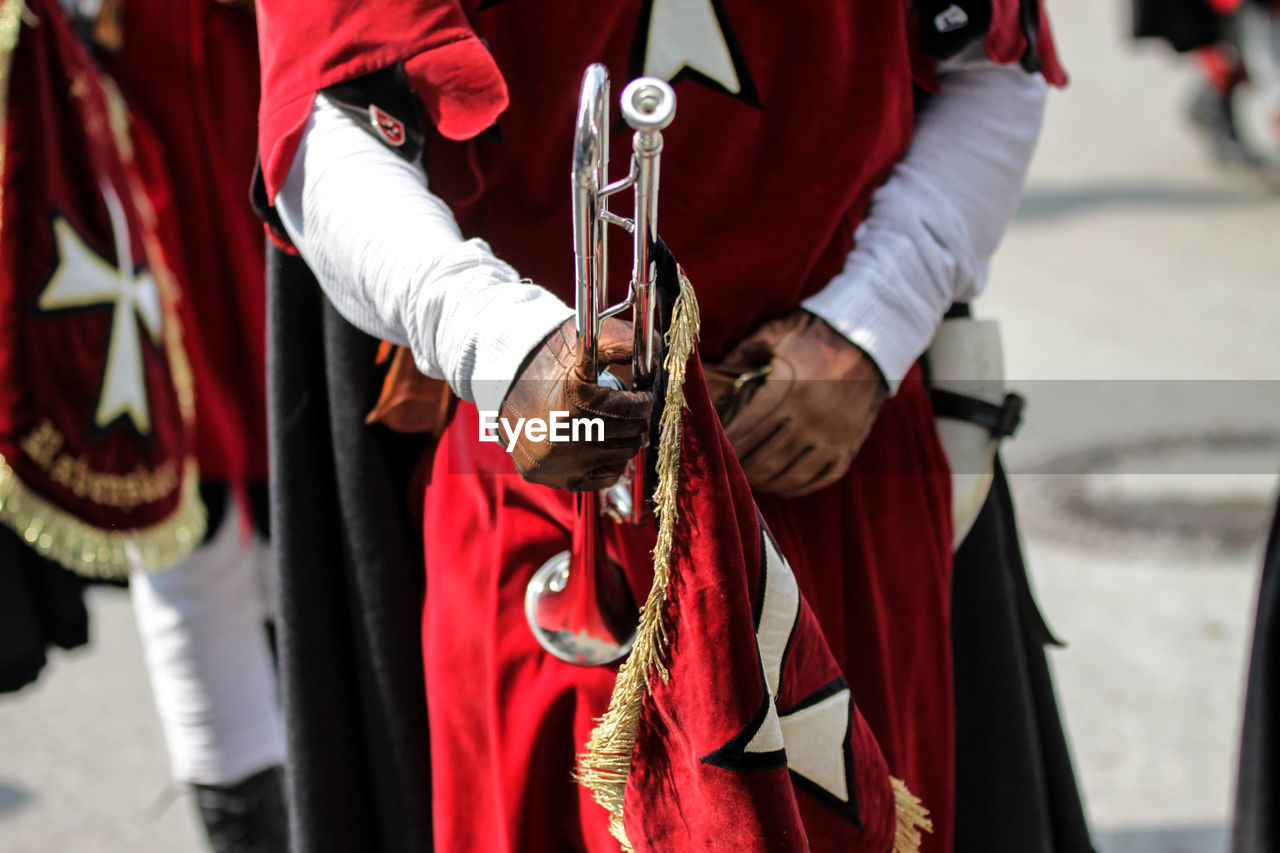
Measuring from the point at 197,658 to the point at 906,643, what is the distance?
1121mm

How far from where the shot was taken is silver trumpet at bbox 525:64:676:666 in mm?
832

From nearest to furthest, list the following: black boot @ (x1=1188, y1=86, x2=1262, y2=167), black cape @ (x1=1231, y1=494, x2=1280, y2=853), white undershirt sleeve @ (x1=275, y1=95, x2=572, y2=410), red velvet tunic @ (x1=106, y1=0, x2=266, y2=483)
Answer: white undershirt sleeve @ (x1=275, y1=95, x2=572, y2=410) < black cape @ (x1=1231, y1=494, x2=1280, y2=853) < red velvet tunic @ (x1=106, y1=0, x2=266, y2=483) < black boot @ (x1=1188, y1=86, x2=1262, y2=167)

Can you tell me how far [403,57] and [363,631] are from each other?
563 millimetres

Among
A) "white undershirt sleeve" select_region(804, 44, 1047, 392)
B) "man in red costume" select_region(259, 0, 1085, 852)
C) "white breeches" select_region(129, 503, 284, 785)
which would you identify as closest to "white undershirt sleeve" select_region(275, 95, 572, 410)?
"man in red costume" select_region(259, 0, 1085, 852)

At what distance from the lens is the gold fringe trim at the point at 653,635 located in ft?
2.97

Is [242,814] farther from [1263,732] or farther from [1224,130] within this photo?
[1224,130]

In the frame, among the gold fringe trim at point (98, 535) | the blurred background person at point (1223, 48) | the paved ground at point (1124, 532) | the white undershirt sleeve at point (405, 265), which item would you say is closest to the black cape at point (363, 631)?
the white undershirt sleeve at point (405, 265)

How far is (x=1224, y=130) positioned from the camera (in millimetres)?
6250

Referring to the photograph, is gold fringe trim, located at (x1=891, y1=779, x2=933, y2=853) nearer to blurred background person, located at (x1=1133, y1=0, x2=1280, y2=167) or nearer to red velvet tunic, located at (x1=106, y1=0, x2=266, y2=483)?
red velvet tunic, located at (x1=106, y1=0, x2=266, y2=483)

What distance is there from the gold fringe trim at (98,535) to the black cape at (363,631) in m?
0.58

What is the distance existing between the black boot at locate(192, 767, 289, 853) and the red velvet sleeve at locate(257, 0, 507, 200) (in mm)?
1189

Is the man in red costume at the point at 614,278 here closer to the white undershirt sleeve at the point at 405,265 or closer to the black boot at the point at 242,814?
the white undershirt sleeve at the point at 405,265

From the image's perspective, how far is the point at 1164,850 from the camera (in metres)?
2.19

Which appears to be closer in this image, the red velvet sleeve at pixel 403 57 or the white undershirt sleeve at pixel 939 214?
the red velvet sleeve at pixel 403 57
